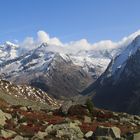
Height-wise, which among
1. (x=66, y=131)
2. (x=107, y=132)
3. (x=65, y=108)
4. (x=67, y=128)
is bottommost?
(x=107, y=132)

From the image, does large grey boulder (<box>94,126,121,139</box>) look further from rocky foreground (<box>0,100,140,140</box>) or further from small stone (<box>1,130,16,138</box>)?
small stone (<box>1,130,16,138</box>)

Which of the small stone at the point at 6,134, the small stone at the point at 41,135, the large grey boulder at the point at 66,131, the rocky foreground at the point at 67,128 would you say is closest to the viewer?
the rocky foreground at the point at 67,128

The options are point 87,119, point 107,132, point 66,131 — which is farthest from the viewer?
point 87,119

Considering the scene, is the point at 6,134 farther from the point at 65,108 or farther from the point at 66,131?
the point at 65,108

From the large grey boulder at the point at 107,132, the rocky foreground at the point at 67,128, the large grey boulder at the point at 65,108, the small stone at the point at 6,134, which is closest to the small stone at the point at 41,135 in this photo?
the rocky foreground at the point at 67,128

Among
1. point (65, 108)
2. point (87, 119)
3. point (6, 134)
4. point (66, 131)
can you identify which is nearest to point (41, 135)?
point (66, 131)

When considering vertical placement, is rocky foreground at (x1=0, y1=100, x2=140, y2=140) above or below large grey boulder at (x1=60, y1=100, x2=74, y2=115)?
below

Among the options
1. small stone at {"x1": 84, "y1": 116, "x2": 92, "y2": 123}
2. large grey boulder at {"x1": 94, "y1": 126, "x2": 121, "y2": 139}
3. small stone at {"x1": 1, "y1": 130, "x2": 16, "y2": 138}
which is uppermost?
small stone at {"x1": 84, "y1": 116, "x2": 92, "y2": 123}

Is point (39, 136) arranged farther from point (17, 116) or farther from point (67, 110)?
point (67, 110)

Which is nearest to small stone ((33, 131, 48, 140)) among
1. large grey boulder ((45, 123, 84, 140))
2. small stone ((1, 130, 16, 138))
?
large grey boulder ((45, 123, 84, 140))

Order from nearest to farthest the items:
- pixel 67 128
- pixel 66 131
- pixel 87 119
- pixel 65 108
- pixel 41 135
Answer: pixel 41 135, pixel 66 131, pixel 67 128, pixel 87 119, pixel 65 108

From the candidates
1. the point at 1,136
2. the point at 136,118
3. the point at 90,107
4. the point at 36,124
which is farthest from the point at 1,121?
the point at 136,118

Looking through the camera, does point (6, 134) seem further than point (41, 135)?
Yes

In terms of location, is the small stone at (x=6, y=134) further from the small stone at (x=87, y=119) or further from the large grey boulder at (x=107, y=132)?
the small stone at (x=87, y=119)
